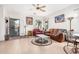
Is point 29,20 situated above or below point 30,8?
below

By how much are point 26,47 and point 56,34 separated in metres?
0.59

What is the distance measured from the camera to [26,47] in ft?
7.36

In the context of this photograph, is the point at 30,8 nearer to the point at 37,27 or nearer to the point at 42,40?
the point at 37,27

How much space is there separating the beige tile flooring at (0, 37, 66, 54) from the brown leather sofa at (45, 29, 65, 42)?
0.24 ft

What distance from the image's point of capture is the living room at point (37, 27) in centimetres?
223

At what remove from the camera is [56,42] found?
2.24 meters

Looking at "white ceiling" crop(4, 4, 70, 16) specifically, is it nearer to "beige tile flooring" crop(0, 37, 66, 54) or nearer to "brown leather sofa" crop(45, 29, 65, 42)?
"brown leather sofa" crop(45, 29, 65, 42)

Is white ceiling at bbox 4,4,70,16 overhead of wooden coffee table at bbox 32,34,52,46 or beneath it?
overhead

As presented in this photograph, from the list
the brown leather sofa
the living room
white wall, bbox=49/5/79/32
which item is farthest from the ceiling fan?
the brown leather sofa

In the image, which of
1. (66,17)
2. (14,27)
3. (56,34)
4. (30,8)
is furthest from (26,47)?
(66,17)

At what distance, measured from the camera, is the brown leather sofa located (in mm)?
2246

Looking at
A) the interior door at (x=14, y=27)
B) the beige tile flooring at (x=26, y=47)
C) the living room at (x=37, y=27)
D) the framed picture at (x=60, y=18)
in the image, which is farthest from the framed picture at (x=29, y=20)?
the framed picture at (x=60, y=18)
